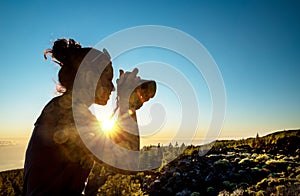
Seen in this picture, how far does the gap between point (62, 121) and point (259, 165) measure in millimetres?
24119

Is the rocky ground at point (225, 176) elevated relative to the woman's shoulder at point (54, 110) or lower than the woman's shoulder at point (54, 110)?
lower

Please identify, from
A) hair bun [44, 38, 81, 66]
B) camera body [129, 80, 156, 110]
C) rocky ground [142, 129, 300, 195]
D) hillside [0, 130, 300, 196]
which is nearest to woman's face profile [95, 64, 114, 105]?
camera body [129, 80, 156, 110]

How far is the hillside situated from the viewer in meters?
14.8

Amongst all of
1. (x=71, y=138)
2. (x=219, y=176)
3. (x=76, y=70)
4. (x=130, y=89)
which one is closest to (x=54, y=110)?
(x=71, y=138)

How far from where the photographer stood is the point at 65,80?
2148mm

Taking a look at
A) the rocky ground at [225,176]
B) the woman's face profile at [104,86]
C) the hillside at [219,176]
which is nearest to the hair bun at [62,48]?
the woman's face profile at [104,86]

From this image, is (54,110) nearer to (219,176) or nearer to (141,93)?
(141,93)

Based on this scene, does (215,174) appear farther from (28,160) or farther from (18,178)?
(28,160)

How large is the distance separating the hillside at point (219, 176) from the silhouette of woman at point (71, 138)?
35.0 feet

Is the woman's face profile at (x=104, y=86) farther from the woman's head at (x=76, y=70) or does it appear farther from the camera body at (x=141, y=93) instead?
the camera body at (x=141, y=93)

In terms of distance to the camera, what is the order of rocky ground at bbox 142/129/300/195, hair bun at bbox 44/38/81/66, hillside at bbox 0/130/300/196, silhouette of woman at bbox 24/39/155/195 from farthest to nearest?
1. rocky ground at bbox 142/129/300/195
2. hillside at bbox 0/130/300/196
3. hair bun at bbox 44/38/81/66
4. silhouette of woman at bbox 24/39/155/195

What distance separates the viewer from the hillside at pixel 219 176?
1475 cm

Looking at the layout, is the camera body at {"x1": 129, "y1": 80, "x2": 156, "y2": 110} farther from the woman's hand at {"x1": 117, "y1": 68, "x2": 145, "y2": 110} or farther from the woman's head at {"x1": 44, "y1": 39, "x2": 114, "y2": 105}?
the woman's head at {"x1": 44, "y1": 39, "x2": 114, "y2": 105}

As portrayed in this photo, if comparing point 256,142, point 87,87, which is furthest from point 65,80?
point 256,142
